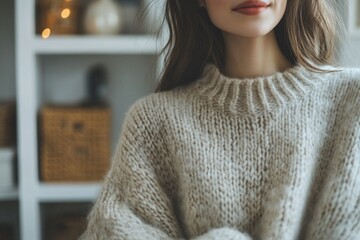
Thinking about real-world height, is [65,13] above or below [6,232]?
above

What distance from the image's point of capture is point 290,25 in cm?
88

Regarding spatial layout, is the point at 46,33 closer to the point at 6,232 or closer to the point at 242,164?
the point at 6,232

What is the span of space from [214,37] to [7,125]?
110cm

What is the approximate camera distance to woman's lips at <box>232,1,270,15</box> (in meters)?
0.80

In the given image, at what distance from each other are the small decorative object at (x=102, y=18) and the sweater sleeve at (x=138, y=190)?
0.91m

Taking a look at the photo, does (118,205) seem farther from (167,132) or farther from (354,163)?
(354,163)

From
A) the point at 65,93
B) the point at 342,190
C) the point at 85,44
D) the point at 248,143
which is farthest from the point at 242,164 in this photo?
the point at 65,93

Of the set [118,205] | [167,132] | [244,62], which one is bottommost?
[118,205]

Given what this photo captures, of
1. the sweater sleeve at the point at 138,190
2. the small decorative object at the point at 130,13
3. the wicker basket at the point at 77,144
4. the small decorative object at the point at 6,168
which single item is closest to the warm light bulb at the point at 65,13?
the small decorative object at the point at 130,13

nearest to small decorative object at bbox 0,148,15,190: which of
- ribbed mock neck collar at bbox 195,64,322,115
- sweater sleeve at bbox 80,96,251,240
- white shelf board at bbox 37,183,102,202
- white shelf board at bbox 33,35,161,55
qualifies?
white shelf board at bbox 37,183,102,202

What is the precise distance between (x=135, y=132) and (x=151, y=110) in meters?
0.04

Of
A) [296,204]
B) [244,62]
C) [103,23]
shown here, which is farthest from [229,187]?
[103,23]

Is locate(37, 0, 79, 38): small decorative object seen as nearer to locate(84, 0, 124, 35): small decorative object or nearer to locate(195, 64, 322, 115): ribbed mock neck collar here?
locate(84, 0, 124, 35): small decorative object

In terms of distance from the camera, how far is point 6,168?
70.0 inches
